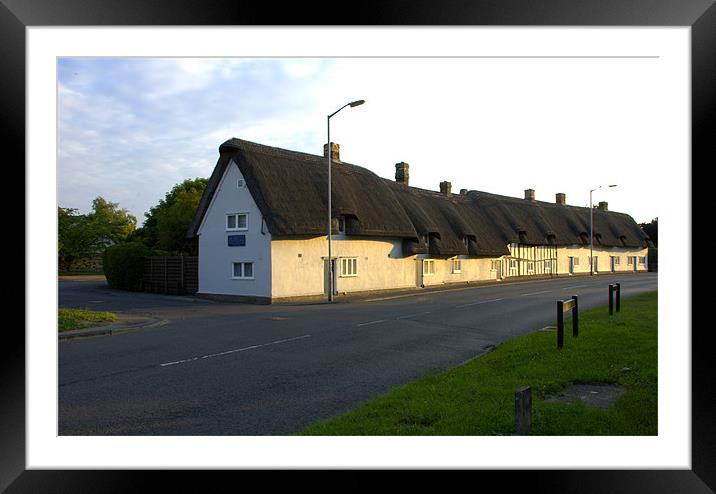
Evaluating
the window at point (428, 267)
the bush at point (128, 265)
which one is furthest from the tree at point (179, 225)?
the window at point (428, 267)

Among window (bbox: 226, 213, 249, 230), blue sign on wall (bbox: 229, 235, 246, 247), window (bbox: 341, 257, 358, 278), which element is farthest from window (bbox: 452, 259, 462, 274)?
blue sign on wall (bbox: 229, 235, 246, 247)

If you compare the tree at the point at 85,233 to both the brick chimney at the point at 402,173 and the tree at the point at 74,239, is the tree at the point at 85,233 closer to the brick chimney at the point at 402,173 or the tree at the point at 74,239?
the tree at the point at 74,239

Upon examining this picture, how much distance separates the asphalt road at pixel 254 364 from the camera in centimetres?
693

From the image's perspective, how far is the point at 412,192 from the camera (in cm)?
4212

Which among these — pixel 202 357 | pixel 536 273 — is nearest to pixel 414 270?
pixel 536 273

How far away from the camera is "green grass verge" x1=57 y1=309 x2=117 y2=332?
15475 millimetres

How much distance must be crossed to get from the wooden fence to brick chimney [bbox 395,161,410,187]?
20005 millimetres

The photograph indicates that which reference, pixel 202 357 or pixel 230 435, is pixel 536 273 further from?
pixel 230 435

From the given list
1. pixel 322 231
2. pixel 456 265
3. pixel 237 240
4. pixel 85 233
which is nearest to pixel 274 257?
pixel 237 240

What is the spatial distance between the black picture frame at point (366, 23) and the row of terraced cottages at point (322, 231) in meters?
20.8

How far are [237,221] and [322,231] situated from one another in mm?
4552

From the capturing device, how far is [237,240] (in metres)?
28.3

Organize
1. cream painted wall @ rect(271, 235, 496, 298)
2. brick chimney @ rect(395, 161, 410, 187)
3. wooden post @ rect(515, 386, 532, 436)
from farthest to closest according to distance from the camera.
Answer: brick chimney @ rect(395, 161, 410, 187)
cream painted wall @ rect(271, 235, 496, 298)
wooden post @ rect(515, 386, 532, 436)

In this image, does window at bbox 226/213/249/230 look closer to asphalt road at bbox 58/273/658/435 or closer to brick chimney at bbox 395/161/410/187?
asphalt road at bbox 58/273/658/435
